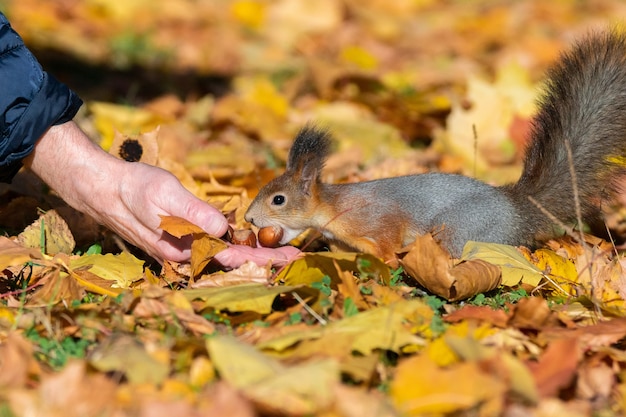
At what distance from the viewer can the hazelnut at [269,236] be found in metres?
2.88

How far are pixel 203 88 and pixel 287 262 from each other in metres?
3.55

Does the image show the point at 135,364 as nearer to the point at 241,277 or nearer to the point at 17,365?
the point at 17,365

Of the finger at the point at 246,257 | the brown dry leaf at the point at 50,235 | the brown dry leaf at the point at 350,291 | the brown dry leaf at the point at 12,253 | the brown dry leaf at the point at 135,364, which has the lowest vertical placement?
the brown dry leaf at the point at 50,235

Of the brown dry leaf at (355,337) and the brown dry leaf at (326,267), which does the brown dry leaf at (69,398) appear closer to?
the brown dry leaf at (355,337)

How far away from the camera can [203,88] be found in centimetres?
579

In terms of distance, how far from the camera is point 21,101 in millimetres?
2619

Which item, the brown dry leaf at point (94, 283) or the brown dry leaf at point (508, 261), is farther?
the brown dry leaf at point (508, 261)

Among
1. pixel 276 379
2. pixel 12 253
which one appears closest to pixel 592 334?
pixel 276 379

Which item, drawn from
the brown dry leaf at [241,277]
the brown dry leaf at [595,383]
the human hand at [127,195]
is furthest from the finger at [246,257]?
the brown dry leaf at [595,383]

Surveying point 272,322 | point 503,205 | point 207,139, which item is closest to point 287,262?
point 272,322

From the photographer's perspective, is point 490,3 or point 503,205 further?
point 490,3

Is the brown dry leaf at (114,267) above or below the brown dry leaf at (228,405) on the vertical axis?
below

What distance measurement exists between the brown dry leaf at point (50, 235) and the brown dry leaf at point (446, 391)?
159 cm

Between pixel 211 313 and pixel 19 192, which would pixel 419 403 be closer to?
pixel 211 313
